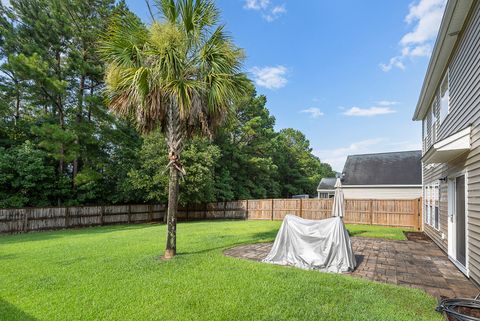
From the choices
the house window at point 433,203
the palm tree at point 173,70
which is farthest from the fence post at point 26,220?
the house window at point 433,203

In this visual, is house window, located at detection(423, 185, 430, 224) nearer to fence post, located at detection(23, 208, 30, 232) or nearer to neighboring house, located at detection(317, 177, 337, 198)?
fence post, located at detection(23, 208, 30, 232)

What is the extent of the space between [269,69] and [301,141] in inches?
1189

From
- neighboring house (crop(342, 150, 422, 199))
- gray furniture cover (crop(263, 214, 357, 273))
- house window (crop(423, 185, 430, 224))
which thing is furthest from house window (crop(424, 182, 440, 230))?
neighboring house (crop(342, 150, 422, 199))

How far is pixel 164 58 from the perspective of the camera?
5.81 metres

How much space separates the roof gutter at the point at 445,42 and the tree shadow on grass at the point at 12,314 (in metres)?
7.57

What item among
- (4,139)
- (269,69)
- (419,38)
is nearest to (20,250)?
(4,139)

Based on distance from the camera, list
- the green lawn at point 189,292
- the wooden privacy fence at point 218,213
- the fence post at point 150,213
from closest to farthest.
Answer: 1. the green lawn at point 189,292
2. the wooden privacy fence at point 218,213
3. the fence post at point 150,213

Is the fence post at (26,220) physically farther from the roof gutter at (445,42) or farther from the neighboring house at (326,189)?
the neighboring house at (326,189)

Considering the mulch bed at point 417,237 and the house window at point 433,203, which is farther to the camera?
the mulch bed at point 417,237

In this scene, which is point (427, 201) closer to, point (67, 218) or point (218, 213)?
point (218, 213)

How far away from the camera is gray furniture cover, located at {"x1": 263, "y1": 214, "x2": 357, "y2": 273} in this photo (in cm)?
544

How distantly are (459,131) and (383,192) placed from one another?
15.7m

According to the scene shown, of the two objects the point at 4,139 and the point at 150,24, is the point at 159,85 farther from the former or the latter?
the point at 4,139

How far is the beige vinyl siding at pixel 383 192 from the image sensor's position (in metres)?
18.3
